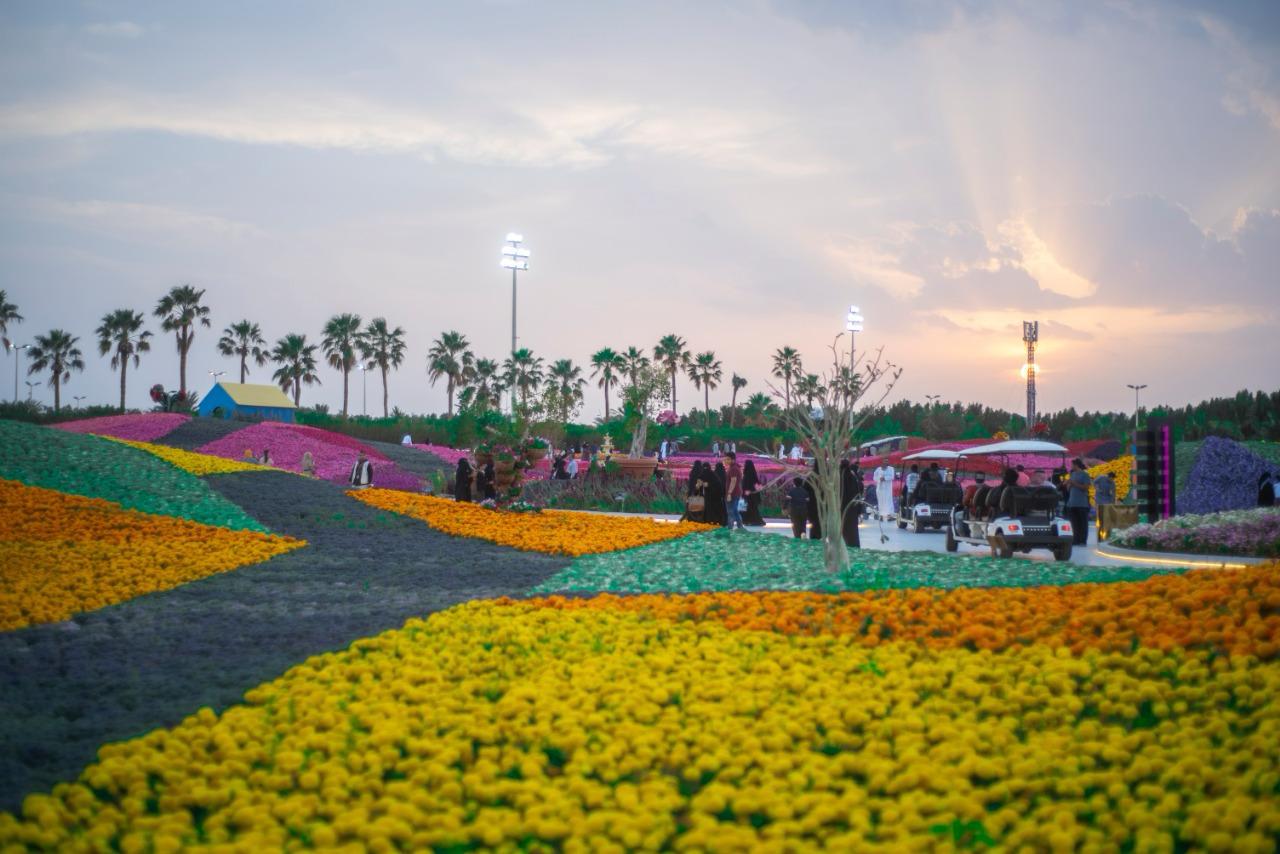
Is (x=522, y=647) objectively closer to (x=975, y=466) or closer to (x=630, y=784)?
(x=630, y=784)

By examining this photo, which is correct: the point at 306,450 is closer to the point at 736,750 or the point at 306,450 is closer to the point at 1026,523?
the point at 1026,523

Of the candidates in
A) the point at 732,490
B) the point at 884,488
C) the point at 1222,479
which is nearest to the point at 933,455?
the point at 884,488

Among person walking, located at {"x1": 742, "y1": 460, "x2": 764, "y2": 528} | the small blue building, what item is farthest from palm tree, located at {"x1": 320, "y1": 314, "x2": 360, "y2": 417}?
person walking, located at {"x1": 742, "y1": 460, "x2": 764, "y2": 528}

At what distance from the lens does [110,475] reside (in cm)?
1862

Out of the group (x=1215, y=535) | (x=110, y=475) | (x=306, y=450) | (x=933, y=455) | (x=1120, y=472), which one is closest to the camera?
(x=1215, y=535)

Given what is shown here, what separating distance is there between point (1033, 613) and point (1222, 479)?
27.5 m

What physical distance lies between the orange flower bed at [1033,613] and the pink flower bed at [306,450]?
101ft

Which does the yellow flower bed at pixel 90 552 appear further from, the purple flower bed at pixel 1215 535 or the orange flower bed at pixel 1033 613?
the purple flower bed at pixel 1215 535

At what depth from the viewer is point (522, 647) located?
691cm

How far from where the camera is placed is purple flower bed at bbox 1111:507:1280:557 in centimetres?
1634

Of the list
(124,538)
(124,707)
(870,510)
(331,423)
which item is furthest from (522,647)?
(331,423)

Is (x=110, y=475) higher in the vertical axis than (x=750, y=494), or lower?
higher

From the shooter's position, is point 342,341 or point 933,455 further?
point 342,341

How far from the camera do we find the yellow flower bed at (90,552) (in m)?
10.1
